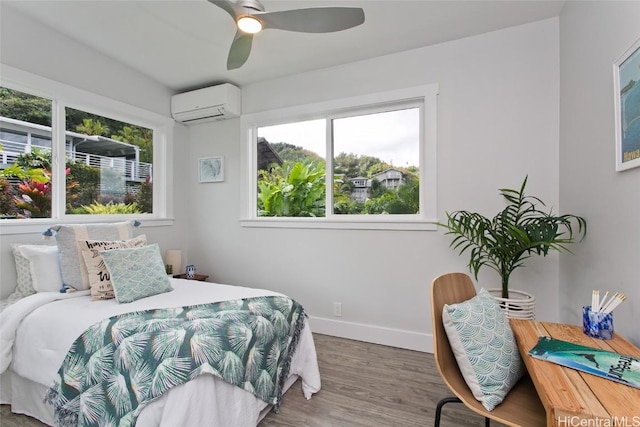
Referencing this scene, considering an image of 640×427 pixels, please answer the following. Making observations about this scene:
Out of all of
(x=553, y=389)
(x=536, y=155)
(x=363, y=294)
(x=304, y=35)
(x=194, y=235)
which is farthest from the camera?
(x=194, y=235)

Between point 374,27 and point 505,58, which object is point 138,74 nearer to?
point 374,27

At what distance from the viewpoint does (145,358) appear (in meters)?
1.33

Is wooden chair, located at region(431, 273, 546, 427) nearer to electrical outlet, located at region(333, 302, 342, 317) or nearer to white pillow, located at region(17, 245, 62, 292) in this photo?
electrical outlet, located at region(333, 302, 342, 317)

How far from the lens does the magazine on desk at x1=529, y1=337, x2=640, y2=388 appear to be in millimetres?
953

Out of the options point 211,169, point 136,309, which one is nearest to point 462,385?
point 136,309

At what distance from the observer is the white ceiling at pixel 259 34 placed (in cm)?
210

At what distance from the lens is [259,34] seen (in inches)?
94.7

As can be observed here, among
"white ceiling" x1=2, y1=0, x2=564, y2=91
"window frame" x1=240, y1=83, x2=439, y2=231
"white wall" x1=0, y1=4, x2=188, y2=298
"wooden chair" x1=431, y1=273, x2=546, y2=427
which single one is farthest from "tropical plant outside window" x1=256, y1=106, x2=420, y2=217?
"wooden chair" x1=431, y1=273, x2=546, y2=427

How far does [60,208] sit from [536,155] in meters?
3.92

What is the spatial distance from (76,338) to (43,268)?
0.89 metres

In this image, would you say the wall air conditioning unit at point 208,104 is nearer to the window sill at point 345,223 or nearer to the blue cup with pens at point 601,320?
the window sill at point 345,223

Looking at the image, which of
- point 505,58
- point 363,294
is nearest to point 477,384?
point 363,294

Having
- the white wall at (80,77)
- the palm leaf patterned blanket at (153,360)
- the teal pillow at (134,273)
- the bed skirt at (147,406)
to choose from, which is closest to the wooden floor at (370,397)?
the bed skirt at (147,406)

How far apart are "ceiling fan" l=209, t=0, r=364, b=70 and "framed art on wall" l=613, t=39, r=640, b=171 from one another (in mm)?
1277
